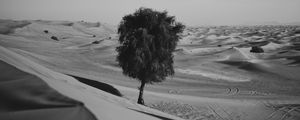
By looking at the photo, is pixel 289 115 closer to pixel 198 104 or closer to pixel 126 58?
pixel 198 104

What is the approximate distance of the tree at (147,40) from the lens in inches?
651

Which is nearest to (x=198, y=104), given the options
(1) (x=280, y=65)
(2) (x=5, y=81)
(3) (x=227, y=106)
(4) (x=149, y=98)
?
(3) (x=227, y=106)

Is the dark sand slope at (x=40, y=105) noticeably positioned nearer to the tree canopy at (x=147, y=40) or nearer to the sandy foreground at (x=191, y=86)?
the sandy foreground at (x=191, y=86)

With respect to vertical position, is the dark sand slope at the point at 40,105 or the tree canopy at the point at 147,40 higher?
the tree canopy at the point at 147,40

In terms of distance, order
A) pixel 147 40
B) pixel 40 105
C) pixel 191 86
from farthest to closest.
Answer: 1. pixel 191 86
2. pixel 147 40
3. pixel 40 105

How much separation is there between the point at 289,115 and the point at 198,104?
5537mm

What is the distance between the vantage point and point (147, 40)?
16.5 meters

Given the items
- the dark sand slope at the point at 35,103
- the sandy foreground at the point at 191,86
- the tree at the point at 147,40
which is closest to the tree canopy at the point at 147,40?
the tree at the point at 147,40

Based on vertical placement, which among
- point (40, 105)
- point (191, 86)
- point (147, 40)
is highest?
point (147, 40)

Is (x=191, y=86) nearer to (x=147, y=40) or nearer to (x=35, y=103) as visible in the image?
(x=147, y=40)

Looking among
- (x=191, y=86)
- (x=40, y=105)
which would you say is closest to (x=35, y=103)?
(x=40, y=105)

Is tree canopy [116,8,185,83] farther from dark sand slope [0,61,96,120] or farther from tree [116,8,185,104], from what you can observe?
dark sand slope [0,61,96,120]

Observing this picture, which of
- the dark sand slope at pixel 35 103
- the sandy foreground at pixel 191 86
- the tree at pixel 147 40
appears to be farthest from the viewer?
the tree at pixel 147 40

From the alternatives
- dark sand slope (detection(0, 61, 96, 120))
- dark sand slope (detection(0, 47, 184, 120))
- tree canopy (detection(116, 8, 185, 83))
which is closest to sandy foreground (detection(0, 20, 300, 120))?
dark sand slope (detection(0, 47, 184, 120))
